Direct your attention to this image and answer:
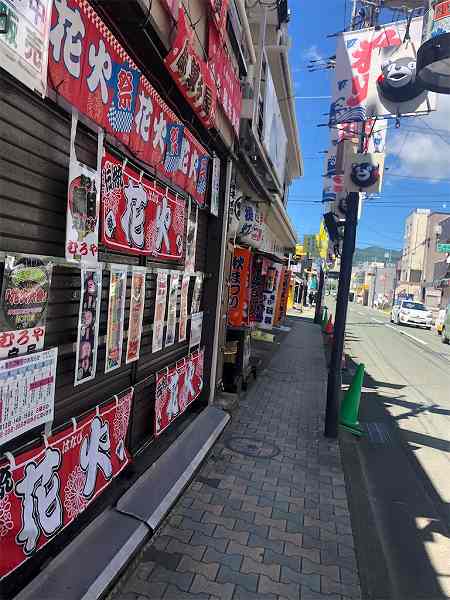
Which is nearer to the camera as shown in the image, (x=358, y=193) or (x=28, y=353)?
(x=28, y=353)

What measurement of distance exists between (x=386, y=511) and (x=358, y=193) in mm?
4277

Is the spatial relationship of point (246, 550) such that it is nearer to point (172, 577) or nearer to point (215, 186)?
point (172, 577)

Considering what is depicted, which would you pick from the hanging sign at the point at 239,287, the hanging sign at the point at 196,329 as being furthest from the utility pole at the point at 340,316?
the hanging sign at the point at 196,329

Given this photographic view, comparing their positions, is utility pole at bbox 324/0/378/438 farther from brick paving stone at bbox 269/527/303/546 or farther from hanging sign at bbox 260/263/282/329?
hanging sign at bbox 260/263/282/329

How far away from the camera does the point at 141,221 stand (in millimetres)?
3924

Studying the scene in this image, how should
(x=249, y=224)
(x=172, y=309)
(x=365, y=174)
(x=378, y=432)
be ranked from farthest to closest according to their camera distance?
(x=249, y=224) → (x=378, y=432) → (x=365, y=174) → (x=172, y=309)

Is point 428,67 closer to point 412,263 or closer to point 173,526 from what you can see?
point 173,526

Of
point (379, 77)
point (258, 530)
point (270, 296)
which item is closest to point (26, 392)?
point (258, 530)

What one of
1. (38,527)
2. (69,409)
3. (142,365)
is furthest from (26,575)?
(142,365)

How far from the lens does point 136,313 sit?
407 cm

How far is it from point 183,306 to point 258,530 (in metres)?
2.67

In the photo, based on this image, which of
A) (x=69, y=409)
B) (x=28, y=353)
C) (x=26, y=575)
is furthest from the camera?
(x=69, y=409)

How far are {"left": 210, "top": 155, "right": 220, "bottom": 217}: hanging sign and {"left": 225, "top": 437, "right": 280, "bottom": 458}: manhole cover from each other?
10.5 ft

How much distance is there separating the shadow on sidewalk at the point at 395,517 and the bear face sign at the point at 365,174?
3827 mm
